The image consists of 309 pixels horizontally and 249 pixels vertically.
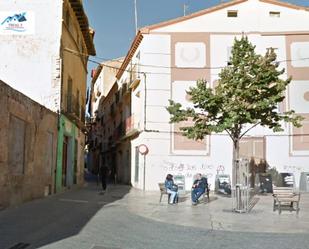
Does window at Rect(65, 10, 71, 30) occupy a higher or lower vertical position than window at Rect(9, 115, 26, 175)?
higher

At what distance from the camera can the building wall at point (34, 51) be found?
20.5 metres

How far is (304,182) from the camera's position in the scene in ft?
78.8

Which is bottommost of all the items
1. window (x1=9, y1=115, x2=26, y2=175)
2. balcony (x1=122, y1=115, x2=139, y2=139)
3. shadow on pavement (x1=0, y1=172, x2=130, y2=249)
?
shadow on pavement (x1=0, y1=172, x2=130, y2=249)

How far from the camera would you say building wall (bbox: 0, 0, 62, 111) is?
67.4ft

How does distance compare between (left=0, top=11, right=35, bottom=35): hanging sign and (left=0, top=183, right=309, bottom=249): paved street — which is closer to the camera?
(left=0, top=183, right=309, bottom=249): paved street

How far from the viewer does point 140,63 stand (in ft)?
87.0

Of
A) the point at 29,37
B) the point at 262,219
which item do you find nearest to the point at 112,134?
the point at 29,37

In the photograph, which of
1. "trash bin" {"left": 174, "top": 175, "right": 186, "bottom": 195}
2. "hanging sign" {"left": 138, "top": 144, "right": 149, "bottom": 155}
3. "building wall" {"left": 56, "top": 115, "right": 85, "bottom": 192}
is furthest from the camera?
"hanging sign" {"left": 138, "top": 144, "right": 149, "bottom": 155}

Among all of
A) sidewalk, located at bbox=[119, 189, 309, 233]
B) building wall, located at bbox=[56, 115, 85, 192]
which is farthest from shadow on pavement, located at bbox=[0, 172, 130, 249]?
building wall, located at bbox=[56, 115, 85, 192]

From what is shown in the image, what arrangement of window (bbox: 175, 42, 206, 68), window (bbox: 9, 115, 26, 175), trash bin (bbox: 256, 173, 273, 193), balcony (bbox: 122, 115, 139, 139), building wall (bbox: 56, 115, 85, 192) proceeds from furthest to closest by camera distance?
balcony (bbox: 122, 115, 139, 139) → window (bbox: 175, 42, 206, 68) → trash bin (bbox: 256, 173, 273, 193) → building wall (bbox: 56, 115, 85, 192) → window (bbox: 9, 115, 26, 175)

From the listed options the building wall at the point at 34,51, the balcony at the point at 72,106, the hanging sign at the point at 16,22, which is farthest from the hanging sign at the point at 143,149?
the hanging sign at the point at 16,22

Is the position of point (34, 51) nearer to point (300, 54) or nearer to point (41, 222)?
point (41, 222)

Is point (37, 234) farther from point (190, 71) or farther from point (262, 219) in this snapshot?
point (190, 71)

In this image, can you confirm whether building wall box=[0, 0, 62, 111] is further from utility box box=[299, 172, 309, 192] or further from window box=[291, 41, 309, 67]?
utility box box=[299, 172, 309, 192]
